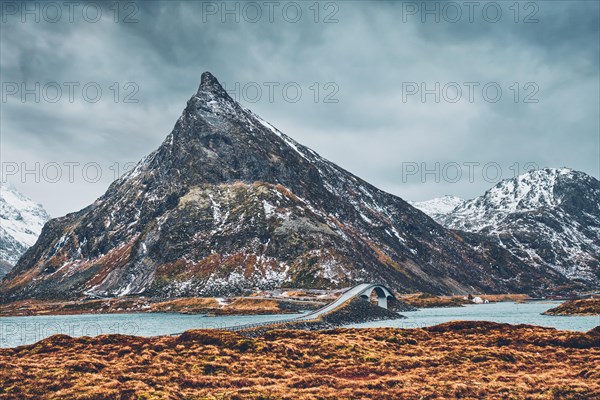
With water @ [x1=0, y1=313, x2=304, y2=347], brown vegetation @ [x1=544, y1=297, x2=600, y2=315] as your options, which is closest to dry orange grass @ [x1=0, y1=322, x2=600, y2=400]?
water @ [x1=0, y1=313, x2=304, y2=347]

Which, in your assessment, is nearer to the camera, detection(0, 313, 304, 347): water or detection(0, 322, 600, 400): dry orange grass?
detection(0, 322, 600, 400): dry orange grass

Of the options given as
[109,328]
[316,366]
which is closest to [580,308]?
[316,366]

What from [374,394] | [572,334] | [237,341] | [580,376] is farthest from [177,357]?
[572,334]

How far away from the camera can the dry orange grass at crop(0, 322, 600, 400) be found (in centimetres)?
4238

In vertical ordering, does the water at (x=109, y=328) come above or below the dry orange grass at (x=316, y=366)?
below

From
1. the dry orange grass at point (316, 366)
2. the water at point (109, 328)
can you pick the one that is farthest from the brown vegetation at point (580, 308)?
the dry orange grass at point (316, 366)

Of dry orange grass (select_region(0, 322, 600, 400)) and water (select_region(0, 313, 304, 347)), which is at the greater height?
dry orange grass (select_region(0, 322, 600, 400))

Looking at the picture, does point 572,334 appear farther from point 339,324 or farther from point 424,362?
point 339,324

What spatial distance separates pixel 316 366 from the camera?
56.2 metres

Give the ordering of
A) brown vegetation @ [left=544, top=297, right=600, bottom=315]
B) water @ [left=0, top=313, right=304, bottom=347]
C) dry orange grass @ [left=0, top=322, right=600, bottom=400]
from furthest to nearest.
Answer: brown vegetation @ [left=544, top=297, right=600, bottom=315] < water @ [left=0, top=313, right=304, bottom=347] < dry orange grass @ [left=0, top=322, right=600, bottom=400]

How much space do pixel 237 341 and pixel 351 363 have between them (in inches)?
601

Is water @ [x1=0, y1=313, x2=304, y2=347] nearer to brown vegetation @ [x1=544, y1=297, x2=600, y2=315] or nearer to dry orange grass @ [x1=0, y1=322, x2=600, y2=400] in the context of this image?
dry orange grass @ [x1=0, y1=322, x2=600, y2=400]

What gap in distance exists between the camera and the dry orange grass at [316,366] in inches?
1668

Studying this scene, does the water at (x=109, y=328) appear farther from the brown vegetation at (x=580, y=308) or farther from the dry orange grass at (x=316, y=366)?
the brown vegetation at (x=580, y=308)
